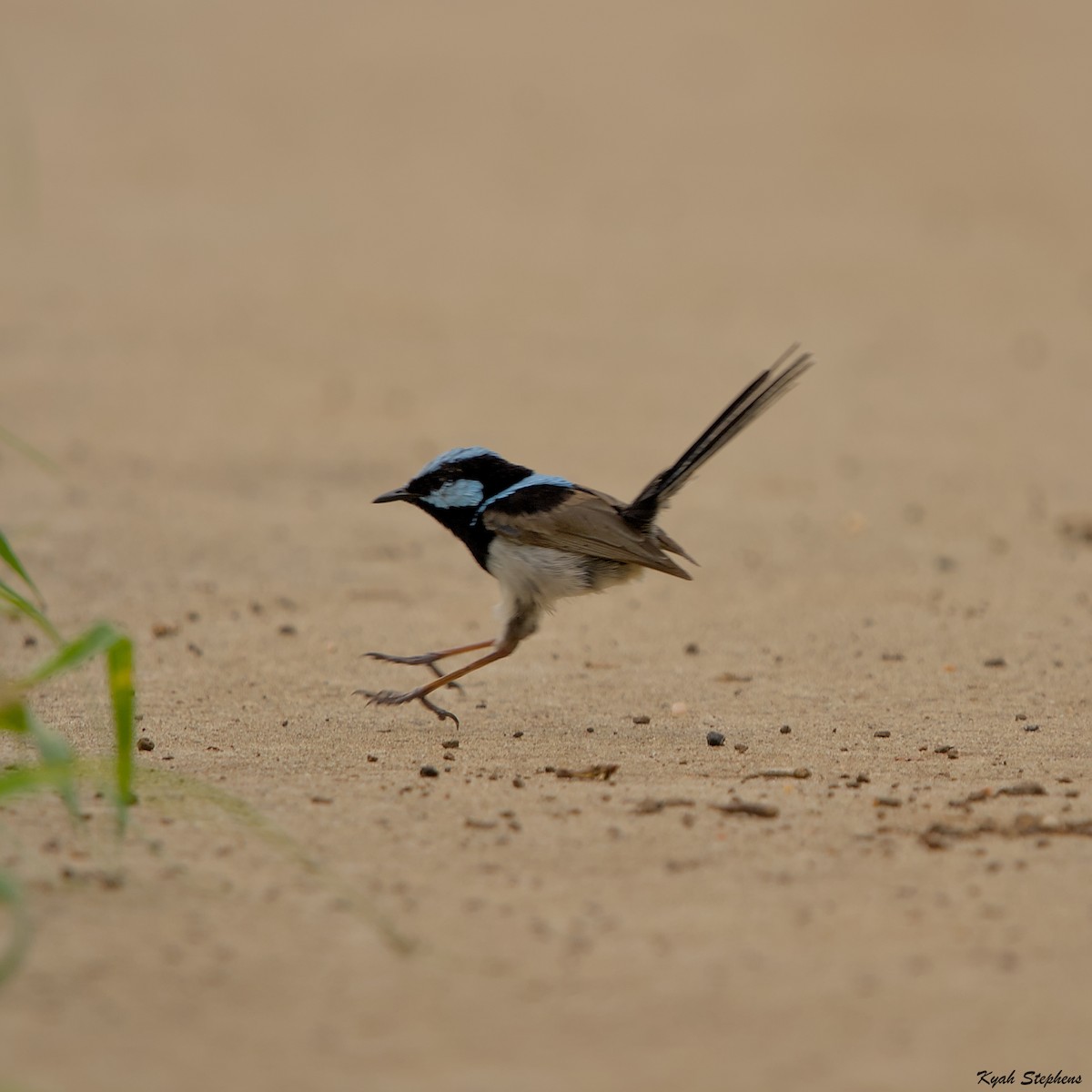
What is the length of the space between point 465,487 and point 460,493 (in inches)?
1.3

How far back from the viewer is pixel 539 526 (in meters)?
6.21

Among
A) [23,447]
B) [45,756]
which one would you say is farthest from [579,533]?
[45,756]

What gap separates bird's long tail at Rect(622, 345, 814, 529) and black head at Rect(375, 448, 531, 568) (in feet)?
1.70

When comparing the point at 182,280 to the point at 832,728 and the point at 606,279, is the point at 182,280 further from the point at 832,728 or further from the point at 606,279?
the point at 832,728

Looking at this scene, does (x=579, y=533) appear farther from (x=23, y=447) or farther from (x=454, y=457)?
(x=23, y=447)

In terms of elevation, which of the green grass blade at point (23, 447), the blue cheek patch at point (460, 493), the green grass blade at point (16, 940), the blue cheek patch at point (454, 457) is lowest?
the green grass blade at point (16, 940)

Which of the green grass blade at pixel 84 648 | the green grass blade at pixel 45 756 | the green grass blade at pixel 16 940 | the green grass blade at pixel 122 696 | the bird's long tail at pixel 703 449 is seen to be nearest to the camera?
the green grass blade at pixel 16 940

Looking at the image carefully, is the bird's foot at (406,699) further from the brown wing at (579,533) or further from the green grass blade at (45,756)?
the green grass blade at (45,756)

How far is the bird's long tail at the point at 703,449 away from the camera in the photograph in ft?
20.3

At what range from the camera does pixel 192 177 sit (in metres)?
17.1

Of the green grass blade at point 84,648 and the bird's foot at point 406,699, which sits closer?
the green grass blade at point 84,648

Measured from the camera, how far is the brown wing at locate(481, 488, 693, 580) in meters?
6.21

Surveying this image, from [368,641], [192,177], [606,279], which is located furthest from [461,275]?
[368,641]

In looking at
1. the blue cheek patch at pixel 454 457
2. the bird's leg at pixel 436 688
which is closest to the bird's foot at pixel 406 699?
the bird's leg at pixel 436 688
